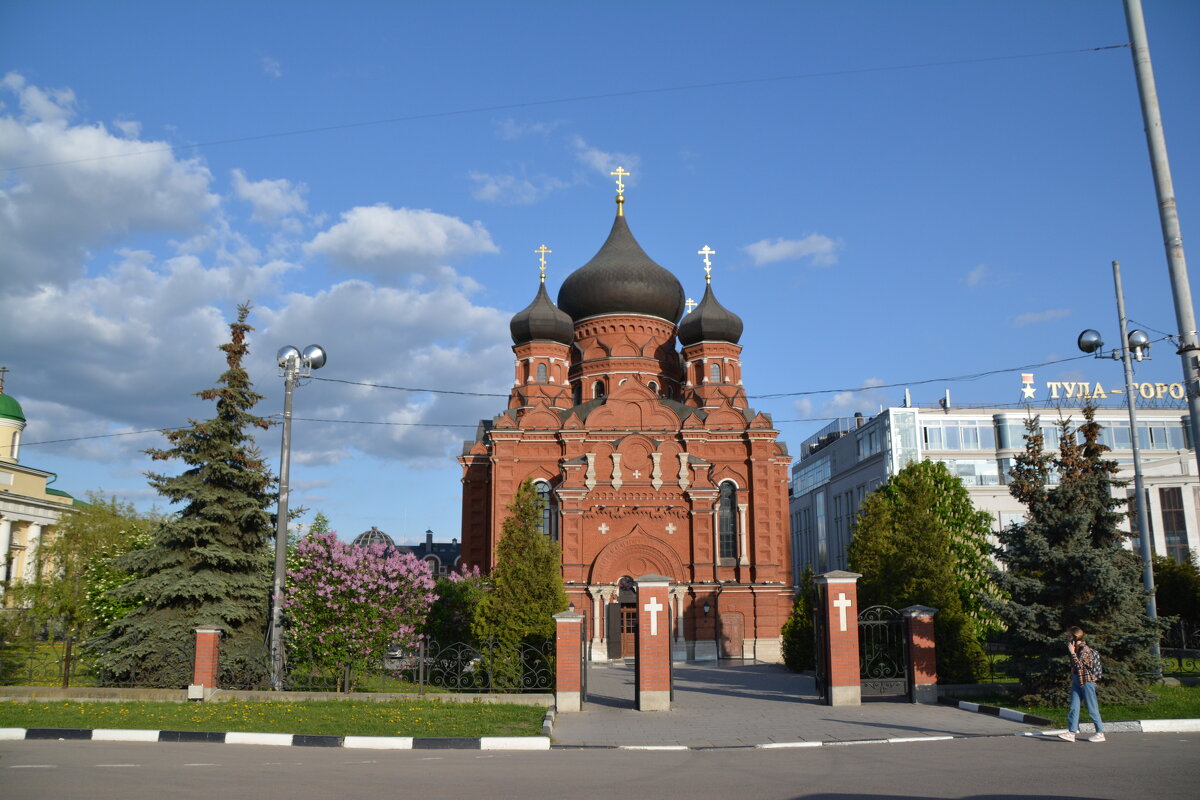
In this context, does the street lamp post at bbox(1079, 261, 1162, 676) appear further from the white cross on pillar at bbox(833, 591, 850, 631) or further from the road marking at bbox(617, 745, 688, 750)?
the road marking at bbox(617, 745, 688, 750)

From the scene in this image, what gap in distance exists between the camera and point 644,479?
110 feet

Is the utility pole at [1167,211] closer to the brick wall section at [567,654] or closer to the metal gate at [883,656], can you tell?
the metal gate at [883,656]

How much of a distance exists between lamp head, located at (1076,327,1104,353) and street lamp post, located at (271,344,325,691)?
14405 mm

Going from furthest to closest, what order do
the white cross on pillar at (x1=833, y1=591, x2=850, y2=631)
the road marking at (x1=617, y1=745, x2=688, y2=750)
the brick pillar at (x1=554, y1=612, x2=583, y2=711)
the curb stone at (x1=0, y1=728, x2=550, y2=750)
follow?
the white cross on pillar at (x1=833, y1=591, x2=850, y2=631), the brick pillar at (x1=554, y1=612, x2=583, y2=711), the curb stone at (x1=0, y1=728, x2=550, y2=750), the road marking at (x1=617, y1=745, x2=688, y2=750)

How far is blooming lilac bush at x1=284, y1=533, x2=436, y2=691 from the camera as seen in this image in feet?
54.3

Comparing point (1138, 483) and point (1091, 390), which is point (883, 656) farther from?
point (1091, 390)

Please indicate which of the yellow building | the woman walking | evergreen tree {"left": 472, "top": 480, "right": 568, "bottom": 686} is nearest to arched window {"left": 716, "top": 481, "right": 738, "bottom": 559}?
evergreen tree {"left": 472, "top": 480, "right": 568, "bottom": 686}

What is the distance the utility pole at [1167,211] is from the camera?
907 centimetres

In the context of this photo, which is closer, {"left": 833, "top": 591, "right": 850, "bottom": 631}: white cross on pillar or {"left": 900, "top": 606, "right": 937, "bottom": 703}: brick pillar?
{"left": 900, "top": 606, "right": 937, "bottom": 703}: brick pillar

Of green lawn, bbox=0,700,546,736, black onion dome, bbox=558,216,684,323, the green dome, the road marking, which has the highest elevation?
black onion dome, bbox=558,216,684,323

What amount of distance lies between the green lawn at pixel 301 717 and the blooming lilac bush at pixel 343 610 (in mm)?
1651

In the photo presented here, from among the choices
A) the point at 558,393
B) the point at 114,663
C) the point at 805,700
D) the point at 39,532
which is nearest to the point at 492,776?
the point at 805,700

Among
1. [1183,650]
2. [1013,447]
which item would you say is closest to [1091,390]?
[1013,447]

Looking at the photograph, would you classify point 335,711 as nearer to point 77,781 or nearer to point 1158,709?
point 77,781
